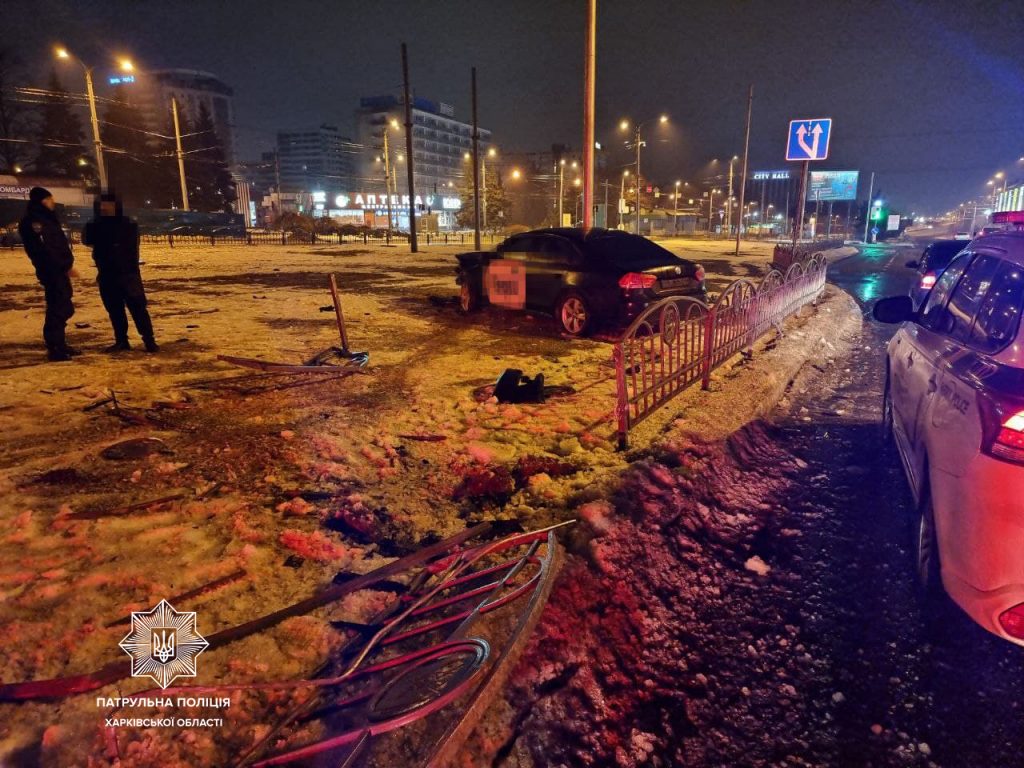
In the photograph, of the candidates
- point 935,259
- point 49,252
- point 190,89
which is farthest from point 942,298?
point 190,89

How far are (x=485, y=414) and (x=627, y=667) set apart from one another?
11.1 feet

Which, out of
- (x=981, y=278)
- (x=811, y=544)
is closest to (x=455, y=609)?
(x=811, y=544)

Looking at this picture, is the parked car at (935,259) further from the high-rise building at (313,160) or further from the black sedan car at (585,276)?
the high-rise building at (313,160)

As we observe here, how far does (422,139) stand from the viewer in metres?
145

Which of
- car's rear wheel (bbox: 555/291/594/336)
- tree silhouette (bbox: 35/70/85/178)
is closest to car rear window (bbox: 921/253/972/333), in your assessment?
car's rear wheel (bbox: 555/291/594/336)

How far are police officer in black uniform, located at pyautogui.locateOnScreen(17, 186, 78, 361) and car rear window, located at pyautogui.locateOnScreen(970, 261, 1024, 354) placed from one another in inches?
333

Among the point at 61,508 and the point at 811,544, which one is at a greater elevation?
the point at 61,508

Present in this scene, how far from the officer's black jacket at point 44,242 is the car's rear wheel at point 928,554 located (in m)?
8.48

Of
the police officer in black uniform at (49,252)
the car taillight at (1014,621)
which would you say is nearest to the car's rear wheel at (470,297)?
the police officer in black uniform at (49,252)

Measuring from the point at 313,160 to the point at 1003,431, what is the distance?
179008mm

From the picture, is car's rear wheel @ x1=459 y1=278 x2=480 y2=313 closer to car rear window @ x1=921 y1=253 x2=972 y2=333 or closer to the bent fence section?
the bent fence section

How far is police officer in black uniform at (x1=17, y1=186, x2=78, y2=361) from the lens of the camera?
22.8 feet

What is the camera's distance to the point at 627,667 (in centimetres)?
281

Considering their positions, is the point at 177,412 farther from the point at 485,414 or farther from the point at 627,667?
the point at 627,667
